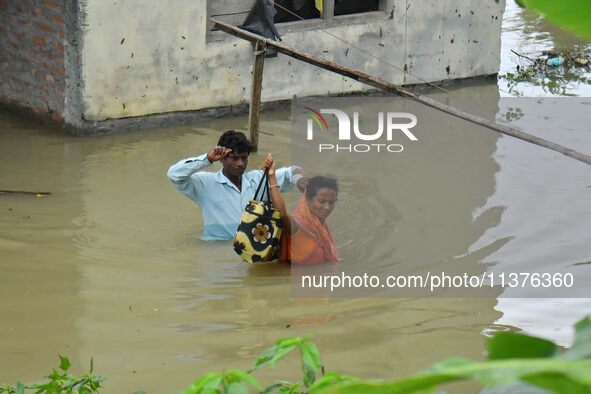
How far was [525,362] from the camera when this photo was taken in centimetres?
79

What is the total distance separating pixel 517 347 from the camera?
2.99 ft

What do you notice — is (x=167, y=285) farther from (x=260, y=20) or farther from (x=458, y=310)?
(x=260, y=20)

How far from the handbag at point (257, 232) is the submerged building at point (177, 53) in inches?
142

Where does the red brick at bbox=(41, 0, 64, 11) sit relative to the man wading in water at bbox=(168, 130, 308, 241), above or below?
above

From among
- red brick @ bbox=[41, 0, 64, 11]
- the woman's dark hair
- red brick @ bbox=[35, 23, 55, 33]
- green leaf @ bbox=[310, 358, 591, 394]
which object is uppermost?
green leaf @ bbox=[310, 358, 591, 394]

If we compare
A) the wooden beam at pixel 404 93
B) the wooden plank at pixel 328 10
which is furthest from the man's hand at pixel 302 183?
the wooden plank at pixel 328 10

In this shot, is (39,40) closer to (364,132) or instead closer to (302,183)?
(364,132)

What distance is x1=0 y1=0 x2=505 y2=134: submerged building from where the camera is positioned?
924 cm

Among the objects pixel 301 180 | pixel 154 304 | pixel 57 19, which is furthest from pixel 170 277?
pixel 57 19

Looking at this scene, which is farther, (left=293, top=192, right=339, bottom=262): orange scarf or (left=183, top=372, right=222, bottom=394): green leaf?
(left=293, top=192, right=339, bottom=262): orange scarf

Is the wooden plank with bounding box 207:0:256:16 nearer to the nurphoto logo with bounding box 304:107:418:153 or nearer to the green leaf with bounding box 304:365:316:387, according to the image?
the nurphoto logo with bounding box 304:107:418:153

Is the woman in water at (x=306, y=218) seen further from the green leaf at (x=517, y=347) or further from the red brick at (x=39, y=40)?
the green leaf at (x=517, y=347)

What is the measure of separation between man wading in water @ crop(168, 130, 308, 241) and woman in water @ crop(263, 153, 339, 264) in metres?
0.22

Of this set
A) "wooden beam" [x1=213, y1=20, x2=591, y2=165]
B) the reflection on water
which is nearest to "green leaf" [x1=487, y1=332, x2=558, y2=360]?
"wooden beam" [x1=213, y1=20, x2=591, y2=165]
